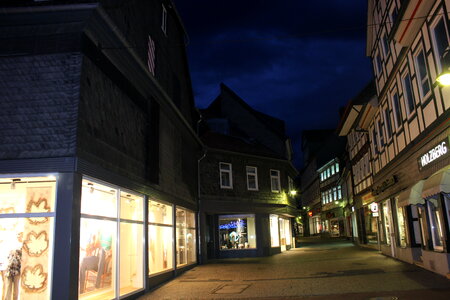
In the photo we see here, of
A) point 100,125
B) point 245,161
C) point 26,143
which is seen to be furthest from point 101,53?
point 245,161

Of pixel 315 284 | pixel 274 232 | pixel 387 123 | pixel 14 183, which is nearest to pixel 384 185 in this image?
pixel 387 123

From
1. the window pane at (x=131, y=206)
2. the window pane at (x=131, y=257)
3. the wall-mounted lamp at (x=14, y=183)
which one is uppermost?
the wall-mounted lamp at (x=14, y=183)

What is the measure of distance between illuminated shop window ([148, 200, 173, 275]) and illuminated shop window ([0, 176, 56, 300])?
5001 mm

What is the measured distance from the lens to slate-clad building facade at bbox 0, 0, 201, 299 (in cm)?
807

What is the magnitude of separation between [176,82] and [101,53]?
8015mm

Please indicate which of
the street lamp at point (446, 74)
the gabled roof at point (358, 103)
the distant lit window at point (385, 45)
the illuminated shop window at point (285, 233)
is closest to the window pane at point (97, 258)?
the street lamp at point (446, 74)

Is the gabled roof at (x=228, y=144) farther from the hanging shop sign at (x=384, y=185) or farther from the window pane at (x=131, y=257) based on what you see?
the window pane at (x=131, y=257)

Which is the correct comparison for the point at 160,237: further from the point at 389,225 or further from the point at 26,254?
the point at 389,225

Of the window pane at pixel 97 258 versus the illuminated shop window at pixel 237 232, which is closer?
the window pane at pixel 97 258

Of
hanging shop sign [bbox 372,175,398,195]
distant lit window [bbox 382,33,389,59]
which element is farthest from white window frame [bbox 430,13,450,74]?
hanging shop sign [bbox 372,175,398,195]

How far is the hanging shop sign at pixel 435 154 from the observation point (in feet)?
34.0

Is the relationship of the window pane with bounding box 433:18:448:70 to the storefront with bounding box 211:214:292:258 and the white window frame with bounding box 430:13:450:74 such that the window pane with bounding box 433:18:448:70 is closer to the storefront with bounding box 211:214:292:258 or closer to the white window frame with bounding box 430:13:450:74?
the white window frame with bounding box 430:13:450:74

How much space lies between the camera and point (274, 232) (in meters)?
26.4

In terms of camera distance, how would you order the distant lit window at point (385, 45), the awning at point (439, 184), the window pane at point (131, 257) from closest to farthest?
the awning at point (439, 184) < the window pane at point (131, 257) < the distant lit window at point (385, 45)
